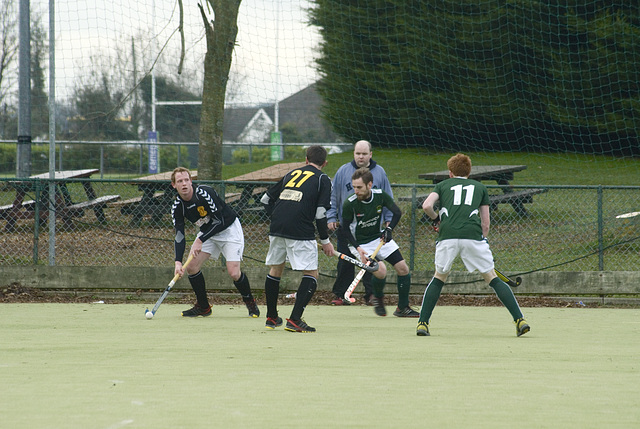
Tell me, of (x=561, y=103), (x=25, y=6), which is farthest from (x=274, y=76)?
(x=561, y=103)

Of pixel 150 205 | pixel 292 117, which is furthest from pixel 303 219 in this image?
pixel 292 117

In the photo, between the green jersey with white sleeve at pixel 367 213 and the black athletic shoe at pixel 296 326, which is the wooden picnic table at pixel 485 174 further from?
the black athletic shoe at pixel 296 326

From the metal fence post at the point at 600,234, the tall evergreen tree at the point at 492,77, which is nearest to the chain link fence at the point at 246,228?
the metal fence post at the point at 600,234

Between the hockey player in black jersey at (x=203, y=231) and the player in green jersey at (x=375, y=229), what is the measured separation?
1198 mm

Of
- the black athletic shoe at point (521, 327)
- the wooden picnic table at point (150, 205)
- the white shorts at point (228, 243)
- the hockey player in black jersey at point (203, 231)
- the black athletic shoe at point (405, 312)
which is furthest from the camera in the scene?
the wooden picnic table at point (150, 205)

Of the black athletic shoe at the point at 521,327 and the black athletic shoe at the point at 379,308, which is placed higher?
the black athletic shoe at the point at 521,327

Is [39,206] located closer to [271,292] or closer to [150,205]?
[150,205]

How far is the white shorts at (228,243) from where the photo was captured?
7.96 metres

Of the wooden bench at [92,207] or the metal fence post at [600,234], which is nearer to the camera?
the metal fence post at [600,234]

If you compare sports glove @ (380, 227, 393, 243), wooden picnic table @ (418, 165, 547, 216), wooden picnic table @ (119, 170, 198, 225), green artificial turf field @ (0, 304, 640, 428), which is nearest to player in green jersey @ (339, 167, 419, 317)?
sports glove @ (380, 227, 393, 243)

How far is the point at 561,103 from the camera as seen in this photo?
19453 mm

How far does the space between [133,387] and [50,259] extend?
6.45m

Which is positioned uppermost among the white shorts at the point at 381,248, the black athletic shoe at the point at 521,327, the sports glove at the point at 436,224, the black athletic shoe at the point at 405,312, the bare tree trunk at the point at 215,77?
the bare tree trunk at the point at 215,77

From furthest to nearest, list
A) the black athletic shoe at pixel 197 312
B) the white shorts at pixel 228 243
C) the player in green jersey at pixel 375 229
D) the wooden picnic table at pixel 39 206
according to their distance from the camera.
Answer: the wooden picnic table at pixel 39 206, the black athletic shoe at pixel 197 312, the player in green jersey at pixel 375 229, the white shorts at pixel 228 243
